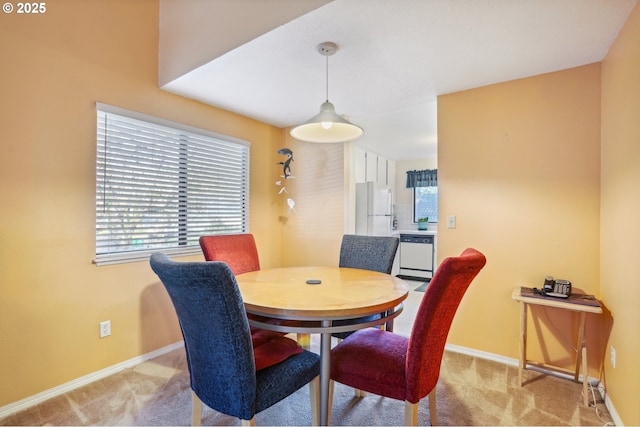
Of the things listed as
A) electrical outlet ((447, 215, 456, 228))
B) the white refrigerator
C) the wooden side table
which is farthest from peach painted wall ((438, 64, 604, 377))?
the white refrigerator

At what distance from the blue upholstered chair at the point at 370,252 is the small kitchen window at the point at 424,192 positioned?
12.3ft

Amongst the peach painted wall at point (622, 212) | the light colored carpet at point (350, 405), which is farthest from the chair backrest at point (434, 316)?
the peach painted wall at point (622, 212)

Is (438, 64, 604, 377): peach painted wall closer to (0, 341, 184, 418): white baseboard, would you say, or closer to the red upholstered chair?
the red upholstered chair

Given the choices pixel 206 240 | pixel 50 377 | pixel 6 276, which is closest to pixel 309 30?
pixel 206 240

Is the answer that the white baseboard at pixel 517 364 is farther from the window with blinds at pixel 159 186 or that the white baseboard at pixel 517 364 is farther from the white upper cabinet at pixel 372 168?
the white upper cabinet at pixel 372 168

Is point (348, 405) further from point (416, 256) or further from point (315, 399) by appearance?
point (416, 256)

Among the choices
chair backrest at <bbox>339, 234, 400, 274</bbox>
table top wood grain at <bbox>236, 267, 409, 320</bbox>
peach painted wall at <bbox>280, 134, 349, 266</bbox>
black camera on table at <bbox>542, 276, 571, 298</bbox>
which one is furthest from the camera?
peach painted wall at <bbox>280, 134, 349, 266</bbox>

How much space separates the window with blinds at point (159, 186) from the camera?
→ 225cm

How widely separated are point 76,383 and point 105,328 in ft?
1.16

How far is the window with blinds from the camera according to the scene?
225cm

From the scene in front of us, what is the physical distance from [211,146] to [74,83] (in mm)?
1137

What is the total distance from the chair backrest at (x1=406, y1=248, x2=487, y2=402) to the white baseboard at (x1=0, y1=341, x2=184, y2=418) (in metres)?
2.10

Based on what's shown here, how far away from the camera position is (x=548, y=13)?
1603mm

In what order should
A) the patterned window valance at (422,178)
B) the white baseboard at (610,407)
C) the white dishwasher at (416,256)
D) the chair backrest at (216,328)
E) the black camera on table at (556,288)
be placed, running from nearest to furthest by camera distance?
the chair backrest at (216,328) < the white baseboard at (610,407) < the black camera on table at (556,288) < the white dishwasher at (416,256) < the patterned window valance at (422,178)
